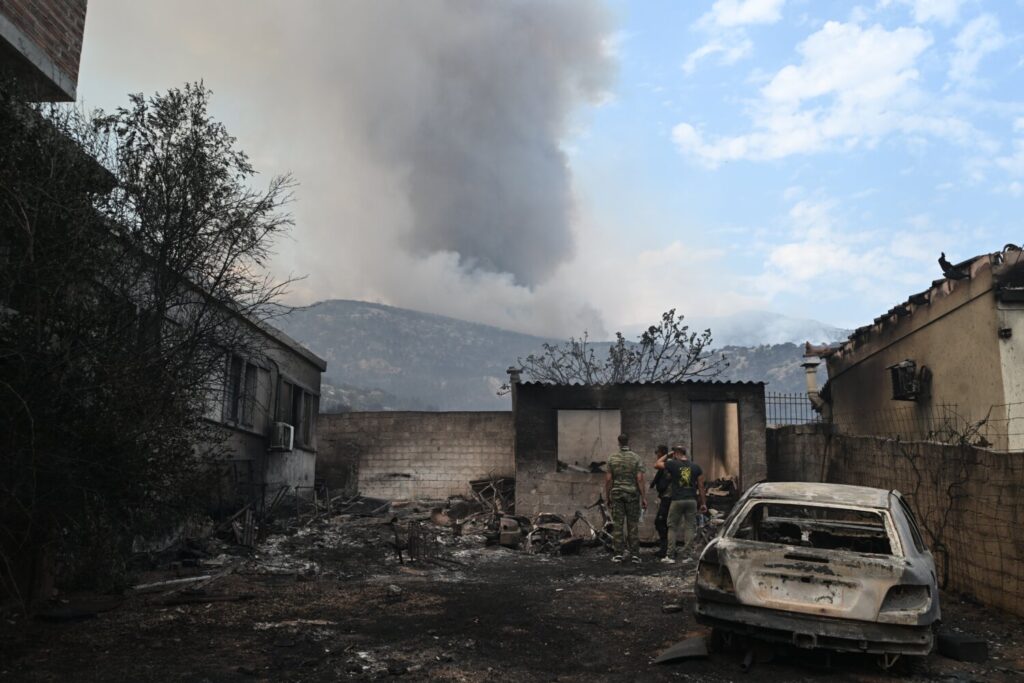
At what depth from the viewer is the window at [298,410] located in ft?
59.4

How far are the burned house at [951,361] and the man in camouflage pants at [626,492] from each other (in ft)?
13.4

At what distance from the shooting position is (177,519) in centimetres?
818

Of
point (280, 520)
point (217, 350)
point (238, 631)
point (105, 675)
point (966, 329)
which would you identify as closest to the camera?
point (105, 675)

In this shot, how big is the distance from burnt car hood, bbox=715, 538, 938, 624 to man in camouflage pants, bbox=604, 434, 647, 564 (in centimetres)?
564

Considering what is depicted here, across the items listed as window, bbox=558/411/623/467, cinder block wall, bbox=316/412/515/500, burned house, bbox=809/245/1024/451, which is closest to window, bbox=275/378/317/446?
cinder block wall, bbox=316/412/515/500

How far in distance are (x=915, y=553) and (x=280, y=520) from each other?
13610mm

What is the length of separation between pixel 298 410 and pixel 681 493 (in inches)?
458

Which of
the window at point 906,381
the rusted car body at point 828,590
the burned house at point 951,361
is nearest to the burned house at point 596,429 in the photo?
the window at point 906,381

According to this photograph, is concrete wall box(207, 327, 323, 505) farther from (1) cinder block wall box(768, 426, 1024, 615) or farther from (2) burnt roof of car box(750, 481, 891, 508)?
(1) cinder block wall box(768, 426, 1024, 615)

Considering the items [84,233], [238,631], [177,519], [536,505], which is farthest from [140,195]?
[536,505]

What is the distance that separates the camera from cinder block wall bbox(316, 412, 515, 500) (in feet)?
71.6

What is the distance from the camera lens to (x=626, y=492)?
36.7 ft

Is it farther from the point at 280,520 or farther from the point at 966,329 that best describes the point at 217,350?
the point at 966,329

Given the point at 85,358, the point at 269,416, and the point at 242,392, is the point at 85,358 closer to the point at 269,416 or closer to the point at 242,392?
the point at 242,392
